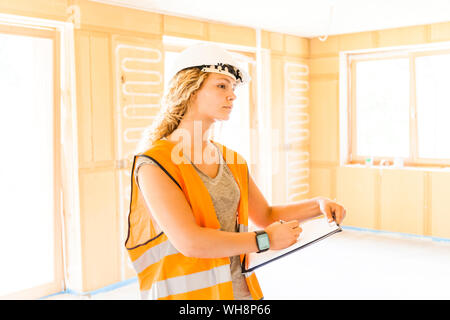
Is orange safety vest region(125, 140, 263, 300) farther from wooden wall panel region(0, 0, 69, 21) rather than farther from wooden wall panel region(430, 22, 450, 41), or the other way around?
wooden wall panel region(430, 22, 450, 41)

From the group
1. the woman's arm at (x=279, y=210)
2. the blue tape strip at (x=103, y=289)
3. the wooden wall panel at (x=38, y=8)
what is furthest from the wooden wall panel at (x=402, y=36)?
the woman's arm at (x=279, y=210)

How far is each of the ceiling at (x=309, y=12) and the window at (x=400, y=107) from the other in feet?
1.76

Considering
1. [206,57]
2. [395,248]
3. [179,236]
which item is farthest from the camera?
[395,248]

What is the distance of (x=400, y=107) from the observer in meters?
5.54

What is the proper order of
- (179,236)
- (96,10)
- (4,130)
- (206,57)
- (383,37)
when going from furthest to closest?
(383,37), (96,10), (4,130), (206,57), (179,236)

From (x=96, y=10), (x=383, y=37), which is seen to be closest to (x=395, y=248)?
(x=383, y=37)

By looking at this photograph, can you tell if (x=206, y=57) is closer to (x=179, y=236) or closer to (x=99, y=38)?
(x=179, y=236)

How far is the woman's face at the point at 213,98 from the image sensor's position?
1.21 meters

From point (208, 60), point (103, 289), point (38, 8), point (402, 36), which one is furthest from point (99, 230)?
point (402, 36)

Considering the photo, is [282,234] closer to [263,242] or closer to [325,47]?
[263,242]

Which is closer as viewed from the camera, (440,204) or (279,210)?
(279,210)

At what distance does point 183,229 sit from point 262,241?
0.60 ft

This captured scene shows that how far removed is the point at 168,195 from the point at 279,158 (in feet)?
14.9

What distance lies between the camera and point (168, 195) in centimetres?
107
